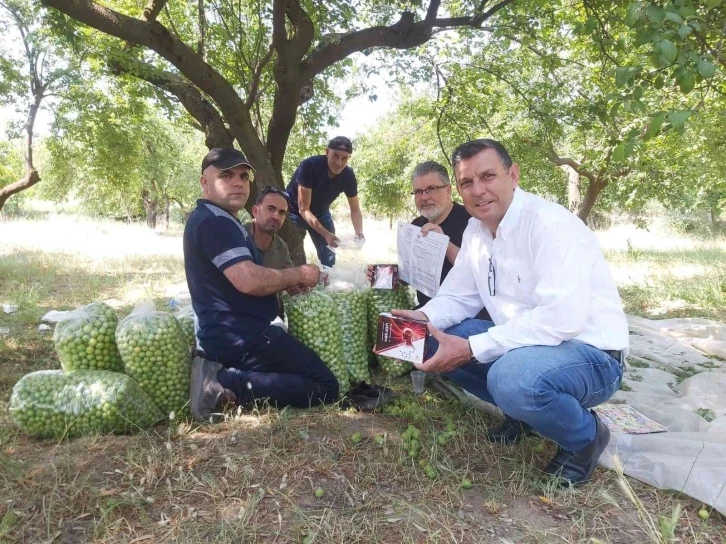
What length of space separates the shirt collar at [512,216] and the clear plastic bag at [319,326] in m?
1.19

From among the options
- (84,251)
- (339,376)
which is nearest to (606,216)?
(84,251)

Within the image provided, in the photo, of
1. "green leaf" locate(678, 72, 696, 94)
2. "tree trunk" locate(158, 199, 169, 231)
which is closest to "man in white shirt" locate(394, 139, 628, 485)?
"green leaf" locate(678, 72, 696, 94)

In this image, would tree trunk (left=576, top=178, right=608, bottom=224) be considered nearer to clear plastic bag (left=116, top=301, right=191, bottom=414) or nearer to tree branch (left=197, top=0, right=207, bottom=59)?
tree branch (left=197, top=0, right=207, bottom=59)

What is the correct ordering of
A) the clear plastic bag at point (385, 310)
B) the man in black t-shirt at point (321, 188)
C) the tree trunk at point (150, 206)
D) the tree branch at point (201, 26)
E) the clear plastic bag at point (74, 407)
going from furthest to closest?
the tree trunk at point (150, 206)
the tree branch at point (201, 26)
the man in black t-shirt at point (321, 188)
the clear plastic bag at point (385, 310)
the clear plastic bag at point (74, 407)

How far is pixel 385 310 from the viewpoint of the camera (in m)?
3.33

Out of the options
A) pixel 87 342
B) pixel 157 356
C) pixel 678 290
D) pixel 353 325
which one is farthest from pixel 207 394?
pixel 678 290

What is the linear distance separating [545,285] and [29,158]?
8.56m

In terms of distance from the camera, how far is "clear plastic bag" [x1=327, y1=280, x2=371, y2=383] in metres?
3.20

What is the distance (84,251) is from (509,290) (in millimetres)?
11140

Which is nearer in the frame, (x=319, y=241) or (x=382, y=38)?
(x=382, y=38)

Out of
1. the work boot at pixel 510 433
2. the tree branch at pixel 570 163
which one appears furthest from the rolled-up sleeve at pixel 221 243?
the tree branch at pixel 570 163

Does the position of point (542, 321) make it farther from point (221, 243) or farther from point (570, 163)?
point (570, 163)

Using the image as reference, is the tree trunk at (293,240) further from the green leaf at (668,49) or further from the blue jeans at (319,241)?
the green leaf at (668,49)

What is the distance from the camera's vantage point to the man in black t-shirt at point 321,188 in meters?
4.57
